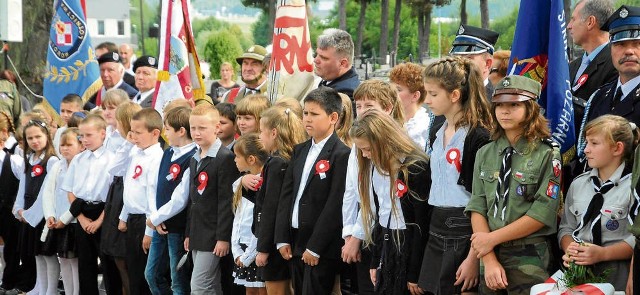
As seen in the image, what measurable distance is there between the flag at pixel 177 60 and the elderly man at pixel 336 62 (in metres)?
2.04

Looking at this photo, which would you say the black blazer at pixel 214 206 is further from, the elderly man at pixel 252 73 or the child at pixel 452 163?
the elderly man at pixel 252 73

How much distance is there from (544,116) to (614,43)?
Answer: 0.55 metres

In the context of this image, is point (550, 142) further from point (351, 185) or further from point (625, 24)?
point (351, 185)

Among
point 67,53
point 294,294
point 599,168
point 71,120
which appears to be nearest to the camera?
point 599,168

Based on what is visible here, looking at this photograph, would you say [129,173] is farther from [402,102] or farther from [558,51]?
[558,51]

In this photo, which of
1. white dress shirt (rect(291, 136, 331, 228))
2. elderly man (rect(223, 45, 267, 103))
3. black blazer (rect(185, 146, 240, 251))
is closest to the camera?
white dress shirt (rect(291, 136, 331, 228))

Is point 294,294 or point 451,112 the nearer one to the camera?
point 451,112

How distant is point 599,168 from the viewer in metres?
5.22

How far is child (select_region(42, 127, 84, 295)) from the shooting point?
9211 mm

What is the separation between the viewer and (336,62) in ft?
26.8

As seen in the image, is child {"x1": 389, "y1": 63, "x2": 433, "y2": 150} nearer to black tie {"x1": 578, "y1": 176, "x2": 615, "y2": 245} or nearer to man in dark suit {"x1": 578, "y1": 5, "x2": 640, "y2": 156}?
man in dark suit {"x1": 578, "y1": 5, "x2": 640, "y2": 156}

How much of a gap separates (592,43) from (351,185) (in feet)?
5.72

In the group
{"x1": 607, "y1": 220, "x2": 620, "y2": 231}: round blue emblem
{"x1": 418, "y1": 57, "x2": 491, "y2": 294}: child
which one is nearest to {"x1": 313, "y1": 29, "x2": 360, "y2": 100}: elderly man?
{"x1": 418, "y1": 57, "x2": 491, "y2": 294}: child

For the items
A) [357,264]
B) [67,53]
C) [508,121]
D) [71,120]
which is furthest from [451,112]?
[67,53]
